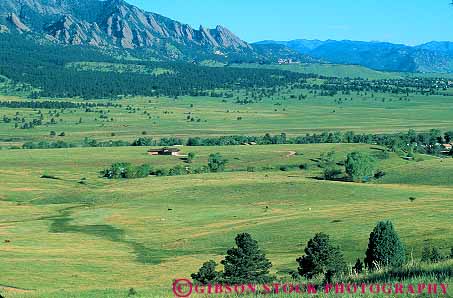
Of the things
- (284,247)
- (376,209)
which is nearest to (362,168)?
(376,209)

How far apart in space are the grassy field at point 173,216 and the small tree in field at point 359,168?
3.34 metres

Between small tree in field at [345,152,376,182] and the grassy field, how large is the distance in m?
3.34

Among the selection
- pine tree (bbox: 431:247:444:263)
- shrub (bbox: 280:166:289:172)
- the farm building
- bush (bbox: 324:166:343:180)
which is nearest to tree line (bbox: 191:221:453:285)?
pine tree (bbox: 431:247:444:263)

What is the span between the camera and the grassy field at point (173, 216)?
55844mm

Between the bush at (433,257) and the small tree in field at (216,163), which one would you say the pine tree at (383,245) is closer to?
the bush at (433,257)

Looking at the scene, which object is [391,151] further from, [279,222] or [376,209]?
[279,222]

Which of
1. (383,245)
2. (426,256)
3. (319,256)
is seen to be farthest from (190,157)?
(426,256)

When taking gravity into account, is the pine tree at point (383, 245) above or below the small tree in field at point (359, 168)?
above

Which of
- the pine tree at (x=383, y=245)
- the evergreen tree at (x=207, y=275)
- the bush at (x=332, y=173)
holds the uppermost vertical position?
the pine tree at (x=383, y=245)

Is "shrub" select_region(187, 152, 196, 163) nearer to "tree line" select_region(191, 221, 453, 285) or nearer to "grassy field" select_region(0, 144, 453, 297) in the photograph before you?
"grassy field" select_region(0, 144, 453, 297)

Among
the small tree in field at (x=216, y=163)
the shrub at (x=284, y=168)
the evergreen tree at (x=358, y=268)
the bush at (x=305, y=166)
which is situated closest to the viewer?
the evergreen tree at (x=358, y=268)

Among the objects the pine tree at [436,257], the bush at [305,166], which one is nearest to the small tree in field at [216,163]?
the bush at [305,166]

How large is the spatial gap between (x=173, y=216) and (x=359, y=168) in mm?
47331

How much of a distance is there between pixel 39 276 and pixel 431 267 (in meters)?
39.0
